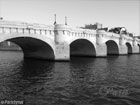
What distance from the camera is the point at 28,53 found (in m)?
42.2

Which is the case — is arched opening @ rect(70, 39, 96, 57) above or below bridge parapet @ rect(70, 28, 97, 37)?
below

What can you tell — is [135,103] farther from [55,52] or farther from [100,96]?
[55,52]

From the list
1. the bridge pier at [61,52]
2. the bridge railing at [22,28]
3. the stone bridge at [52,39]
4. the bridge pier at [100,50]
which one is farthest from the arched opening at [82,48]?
the bridge railing at [22,28]

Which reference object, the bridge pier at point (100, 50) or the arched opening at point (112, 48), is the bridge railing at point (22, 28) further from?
the arched opening at point (112, 48)

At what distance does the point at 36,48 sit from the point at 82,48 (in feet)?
58.4

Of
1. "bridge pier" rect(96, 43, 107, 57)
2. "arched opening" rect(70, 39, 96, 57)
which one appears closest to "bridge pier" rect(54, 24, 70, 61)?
"arched opening" rect(70, 39, 96, 57)

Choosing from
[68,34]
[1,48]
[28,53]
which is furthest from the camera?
[1,48]

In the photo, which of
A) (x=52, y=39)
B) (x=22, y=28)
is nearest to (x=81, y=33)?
(x=52, y=39)

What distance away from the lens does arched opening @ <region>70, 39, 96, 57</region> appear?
45562mm

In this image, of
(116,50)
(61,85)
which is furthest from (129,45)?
(61,85)

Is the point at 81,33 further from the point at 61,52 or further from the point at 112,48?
the point at 112,48

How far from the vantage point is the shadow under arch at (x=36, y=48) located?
31655 millimetres

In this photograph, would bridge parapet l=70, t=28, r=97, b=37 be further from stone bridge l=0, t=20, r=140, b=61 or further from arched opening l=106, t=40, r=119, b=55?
arched opening l=106, t=40, r=119, b=55

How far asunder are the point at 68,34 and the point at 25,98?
2432cm
